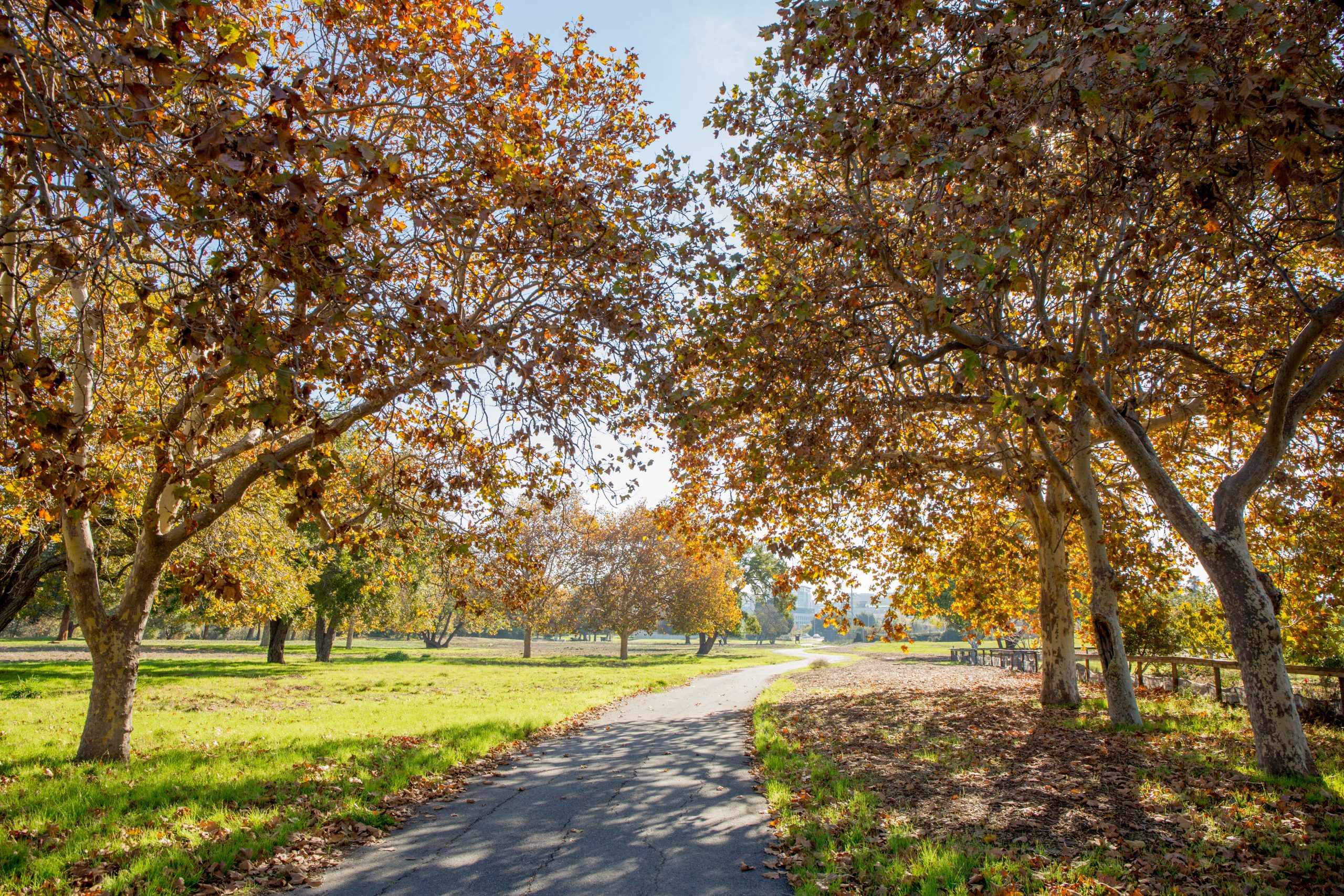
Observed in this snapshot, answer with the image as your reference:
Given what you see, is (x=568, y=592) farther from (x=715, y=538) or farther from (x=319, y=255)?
(x=319, y=255)

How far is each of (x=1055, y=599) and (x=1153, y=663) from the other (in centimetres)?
696

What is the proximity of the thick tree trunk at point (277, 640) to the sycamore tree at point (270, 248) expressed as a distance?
72.2ft

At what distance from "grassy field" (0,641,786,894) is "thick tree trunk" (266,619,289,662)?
854 cm

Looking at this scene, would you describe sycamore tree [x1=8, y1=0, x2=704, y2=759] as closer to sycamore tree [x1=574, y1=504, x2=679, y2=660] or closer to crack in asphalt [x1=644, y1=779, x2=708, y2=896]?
crack in asphalt [x1=644, y1=779, x2=708, y2=896]

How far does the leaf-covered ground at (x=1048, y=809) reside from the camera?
5191 mm

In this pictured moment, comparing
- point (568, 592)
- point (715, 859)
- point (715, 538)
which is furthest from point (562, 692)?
point (568, 592)

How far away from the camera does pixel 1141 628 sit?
20.3m

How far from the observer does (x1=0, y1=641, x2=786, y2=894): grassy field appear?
5.65 meters

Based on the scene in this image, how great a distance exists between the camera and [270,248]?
3.90 metres

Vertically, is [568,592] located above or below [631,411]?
below

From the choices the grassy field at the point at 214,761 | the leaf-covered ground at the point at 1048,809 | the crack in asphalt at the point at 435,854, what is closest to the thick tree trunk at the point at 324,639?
the grassy field at the point at 214,761

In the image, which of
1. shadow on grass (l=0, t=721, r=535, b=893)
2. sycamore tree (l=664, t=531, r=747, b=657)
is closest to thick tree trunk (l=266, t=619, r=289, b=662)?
sycamore tree (l=664, t=531, r=747, b=657)

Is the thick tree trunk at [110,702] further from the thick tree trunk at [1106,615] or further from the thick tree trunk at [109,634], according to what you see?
the thick tree trunk at [1106,615]

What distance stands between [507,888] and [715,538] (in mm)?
8536
